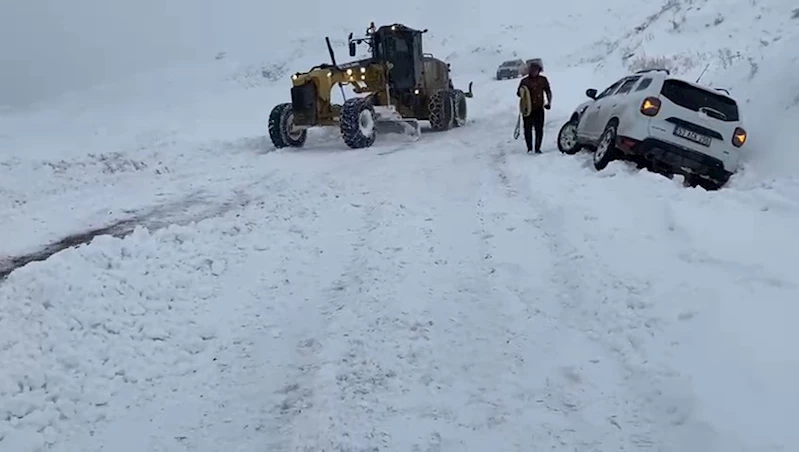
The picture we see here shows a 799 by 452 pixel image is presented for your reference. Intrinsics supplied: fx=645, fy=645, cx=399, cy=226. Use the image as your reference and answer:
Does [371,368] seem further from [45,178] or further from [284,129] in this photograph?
[284,129]

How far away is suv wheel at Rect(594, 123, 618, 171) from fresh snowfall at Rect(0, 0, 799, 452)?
1.61 feet

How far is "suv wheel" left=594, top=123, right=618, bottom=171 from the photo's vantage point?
925 centimetres

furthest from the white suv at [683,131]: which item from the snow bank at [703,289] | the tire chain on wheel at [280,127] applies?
the tire chain on wheel at [280,127]

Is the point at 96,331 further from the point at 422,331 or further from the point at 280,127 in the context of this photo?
the point at 280,127

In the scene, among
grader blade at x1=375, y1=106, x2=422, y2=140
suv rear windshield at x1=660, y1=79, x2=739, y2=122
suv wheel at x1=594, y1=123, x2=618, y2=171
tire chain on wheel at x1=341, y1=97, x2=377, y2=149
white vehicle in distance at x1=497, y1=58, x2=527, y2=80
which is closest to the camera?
suv rear windshield at x1=660, y1=79, x2=739, y2=122

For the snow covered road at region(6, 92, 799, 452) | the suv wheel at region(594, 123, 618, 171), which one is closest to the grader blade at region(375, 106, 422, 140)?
the suv wheel at region(594, 123, 618, 171)

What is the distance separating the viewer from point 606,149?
9.33 metres

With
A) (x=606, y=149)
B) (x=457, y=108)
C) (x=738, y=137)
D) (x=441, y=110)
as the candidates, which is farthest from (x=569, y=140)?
(x=457, y=108)

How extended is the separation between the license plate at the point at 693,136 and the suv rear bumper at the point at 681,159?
16 cm

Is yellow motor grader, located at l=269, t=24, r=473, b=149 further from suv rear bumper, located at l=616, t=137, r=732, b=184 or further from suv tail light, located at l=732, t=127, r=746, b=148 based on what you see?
suv tail light, located at l=732, t=127, r=746, b=148

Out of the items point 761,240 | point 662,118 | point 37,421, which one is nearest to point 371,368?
point 37,421

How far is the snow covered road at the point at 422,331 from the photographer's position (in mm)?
3773

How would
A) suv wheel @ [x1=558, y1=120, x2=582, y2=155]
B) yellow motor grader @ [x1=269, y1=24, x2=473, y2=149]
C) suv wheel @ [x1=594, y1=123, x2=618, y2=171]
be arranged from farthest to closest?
yellow motor grader @ [x1=269, y1=24, x2=473, y2=149], suv wheel @ [x1=558, y1=120, x2=582, y2=155], suv wheel @ [x1=594, y1=123, x2=618, y2=171]

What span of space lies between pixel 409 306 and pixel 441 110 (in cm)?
1149
